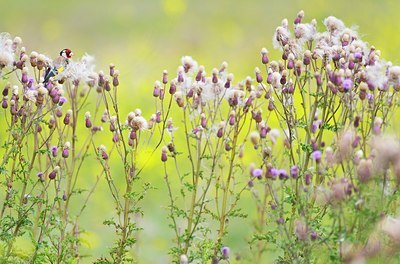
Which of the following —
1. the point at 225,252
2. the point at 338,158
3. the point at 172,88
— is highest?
the point at 172,88

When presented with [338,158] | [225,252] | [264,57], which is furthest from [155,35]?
[338,158]

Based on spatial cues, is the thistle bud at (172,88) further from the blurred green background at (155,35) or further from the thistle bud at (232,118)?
the blurred green background at (155,35)

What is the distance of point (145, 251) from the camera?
6.78 metres

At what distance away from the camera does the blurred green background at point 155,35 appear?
7629 mm

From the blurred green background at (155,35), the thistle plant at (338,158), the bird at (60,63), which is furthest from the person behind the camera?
the blurred green background at (155,35)

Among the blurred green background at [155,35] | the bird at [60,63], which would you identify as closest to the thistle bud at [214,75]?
the bird at [60,63]

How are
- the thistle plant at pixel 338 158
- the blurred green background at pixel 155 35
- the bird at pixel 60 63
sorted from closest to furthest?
the thistle plant at pixel 338 158 → the bird at pixel 60 63 → the blurred green background at pixel 155 35

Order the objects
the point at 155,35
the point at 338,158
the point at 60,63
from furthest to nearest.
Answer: the point at 155,35, the point at 60,63, the point at 338,158

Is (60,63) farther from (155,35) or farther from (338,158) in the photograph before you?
(155,35)

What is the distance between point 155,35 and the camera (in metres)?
11.6

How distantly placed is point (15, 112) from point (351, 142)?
156 cm

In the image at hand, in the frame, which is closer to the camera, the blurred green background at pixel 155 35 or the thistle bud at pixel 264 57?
the thistle bud at pixel 264 57

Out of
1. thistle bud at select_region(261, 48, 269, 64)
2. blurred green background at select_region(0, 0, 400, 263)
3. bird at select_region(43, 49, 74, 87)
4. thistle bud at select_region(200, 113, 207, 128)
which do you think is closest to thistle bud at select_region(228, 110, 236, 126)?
thistle bud at select_region(200, 113, 207, 128)

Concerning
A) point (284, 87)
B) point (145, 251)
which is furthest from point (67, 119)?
point (145, 251)
